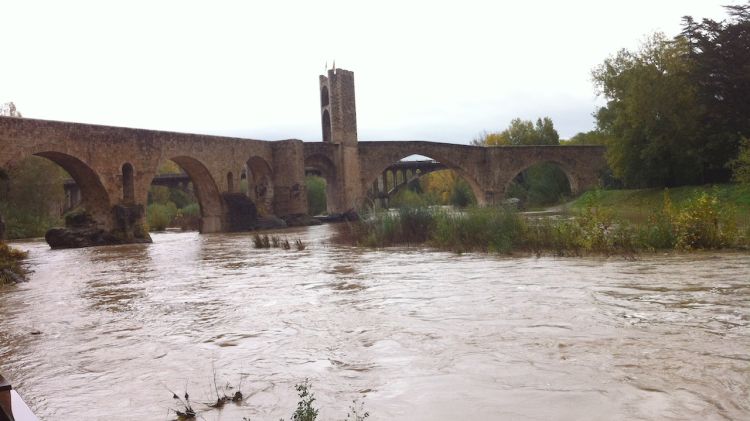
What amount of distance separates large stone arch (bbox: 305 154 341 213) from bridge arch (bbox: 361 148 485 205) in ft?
7.26

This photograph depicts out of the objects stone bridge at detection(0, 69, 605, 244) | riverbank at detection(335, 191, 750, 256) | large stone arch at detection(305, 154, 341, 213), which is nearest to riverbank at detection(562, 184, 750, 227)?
riverbank at detection(335, 191, 750, 256)

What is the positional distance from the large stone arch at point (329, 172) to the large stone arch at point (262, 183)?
11.1 feet

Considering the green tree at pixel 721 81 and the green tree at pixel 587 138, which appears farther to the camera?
the green tree at pixel 587 138

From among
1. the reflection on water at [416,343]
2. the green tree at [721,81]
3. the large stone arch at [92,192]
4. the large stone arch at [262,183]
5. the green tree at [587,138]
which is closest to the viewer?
the reflection on water at [416,343]

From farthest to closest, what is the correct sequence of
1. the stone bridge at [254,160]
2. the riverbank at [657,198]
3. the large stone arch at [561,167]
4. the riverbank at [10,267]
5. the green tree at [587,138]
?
the green tree at [587,138] → the large stone arch at [561,167] → the riverbank at [657,198] → the stone bridge at [254,160] → the riverbank at [10,267]

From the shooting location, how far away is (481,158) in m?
47.6

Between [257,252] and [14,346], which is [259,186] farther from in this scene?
[14,346]

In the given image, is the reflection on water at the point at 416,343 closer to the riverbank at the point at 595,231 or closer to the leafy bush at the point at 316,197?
the riverbank at the point at 595,231

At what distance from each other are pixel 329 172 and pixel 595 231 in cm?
2942

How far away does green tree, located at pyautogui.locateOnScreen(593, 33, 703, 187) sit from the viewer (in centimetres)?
2912

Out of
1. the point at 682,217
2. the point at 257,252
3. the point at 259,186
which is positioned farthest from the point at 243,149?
the point at 682,217

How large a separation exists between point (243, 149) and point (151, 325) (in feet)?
87.4

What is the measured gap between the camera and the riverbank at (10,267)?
1151cm

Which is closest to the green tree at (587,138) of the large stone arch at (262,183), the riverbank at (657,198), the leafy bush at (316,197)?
the riverbank at (657,198)
